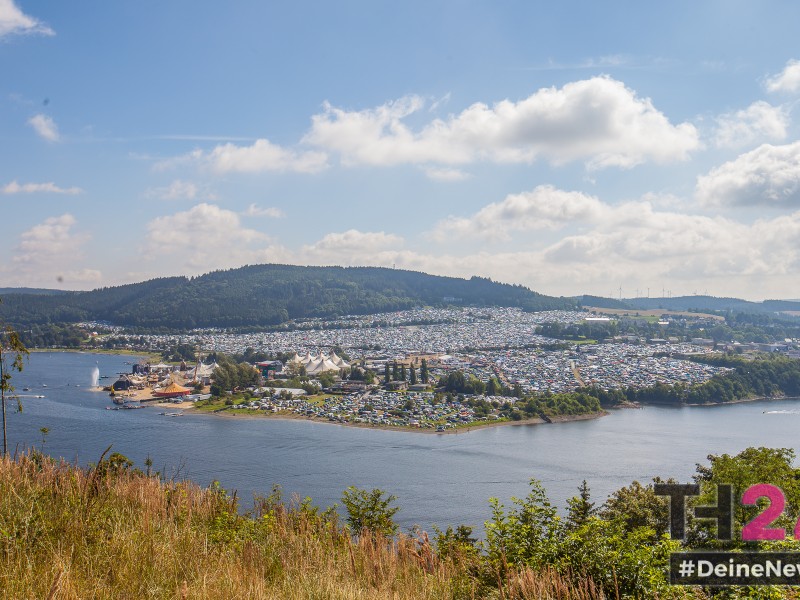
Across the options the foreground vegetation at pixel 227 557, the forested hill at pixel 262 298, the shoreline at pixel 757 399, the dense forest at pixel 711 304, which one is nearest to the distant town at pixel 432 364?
the shoreline at pixel 757 399

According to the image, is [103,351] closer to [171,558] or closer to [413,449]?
[413,449]

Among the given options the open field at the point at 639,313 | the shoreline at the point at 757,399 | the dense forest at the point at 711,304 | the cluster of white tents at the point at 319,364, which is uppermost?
the dense forest at the point at 711,304

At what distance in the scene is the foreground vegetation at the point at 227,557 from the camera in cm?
171

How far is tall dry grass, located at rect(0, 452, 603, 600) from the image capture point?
5.49ft

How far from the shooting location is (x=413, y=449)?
20.0 metres

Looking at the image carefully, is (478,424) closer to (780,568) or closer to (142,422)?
(142,422)

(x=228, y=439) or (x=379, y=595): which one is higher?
(x=379, y=595)

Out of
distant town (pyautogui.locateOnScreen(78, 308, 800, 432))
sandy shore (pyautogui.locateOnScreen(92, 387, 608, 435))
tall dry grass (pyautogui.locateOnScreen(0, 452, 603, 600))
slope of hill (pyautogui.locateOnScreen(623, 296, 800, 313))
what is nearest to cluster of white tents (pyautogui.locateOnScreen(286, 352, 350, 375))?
distant town (pyautogui.locateOnScreen(78, 308, 800, 432))

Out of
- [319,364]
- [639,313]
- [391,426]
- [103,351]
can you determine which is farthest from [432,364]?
[639,313]

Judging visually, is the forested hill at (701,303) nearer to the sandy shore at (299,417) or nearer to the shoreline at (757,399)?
the shoreline at (757,399)

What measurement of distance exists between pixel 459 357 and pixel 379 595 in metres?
44.1

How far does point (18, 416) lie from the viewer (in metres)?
23.0

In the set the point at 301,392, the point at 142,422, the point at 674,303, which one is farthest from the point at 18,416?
the point at 674,303

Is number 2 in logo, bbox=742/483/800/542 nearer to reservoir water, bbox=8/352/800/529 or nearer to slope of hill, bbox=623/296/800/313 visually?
reservoir water, bbox=8/352/800/529
